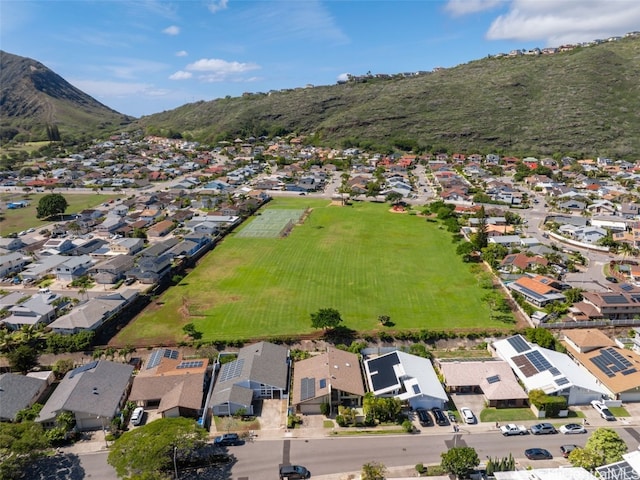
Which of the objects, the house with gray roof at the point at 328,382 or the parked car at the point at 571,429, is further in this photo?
the house with gray roof at the point at 328,382

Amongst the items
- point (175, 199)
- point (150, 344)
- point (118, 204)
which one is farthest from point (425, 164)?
point (150, 344)

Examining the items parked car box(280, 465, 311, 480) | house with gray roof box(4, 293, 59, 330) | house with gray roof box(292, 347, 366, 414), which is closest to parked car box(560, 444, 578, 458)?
house with gray roof box(292, 347, 366, 414)

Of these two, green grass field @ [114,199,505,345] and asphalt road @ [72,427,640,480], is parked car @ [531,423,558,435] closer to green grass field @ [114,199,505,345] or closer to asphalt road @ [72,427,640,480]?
asphalt road @ [72,427,640,480]

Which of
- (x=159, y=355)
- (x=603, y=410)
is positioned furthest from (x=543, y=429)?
(x=159, y=355)

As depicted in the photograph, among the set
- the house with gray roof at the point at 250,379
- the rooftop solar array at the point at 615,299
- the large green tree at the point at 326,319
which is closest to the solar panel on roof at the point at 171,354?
the house with gray roof at the point at 250,379

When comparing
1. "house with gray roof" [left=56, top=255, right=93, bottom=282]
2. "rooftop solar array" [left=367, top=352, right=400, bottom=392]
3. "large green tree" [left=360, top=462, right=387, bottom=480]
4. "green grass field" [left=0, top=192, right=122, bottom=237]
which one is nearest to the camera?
"large green tree" [left=360, top=462, right=387, bottom=480]

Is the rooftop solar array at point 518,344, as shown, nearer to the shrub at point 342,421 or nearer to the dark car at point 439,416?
the dark car at point 439,416
